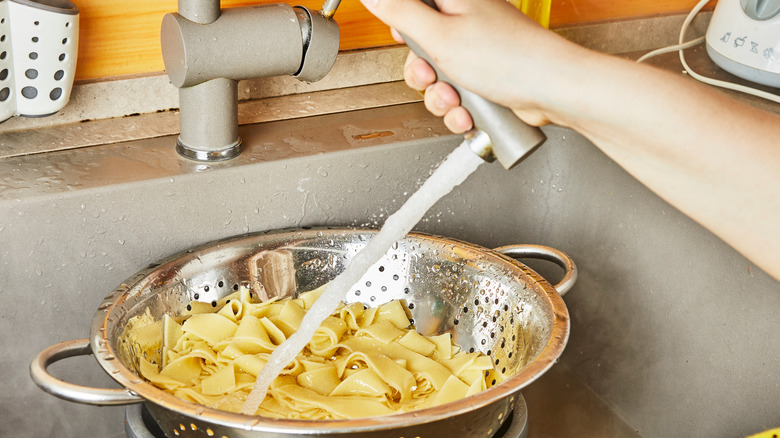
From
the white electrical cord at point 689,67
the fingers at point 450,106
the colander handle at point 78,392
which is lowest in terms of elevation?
the colander handle at point 78,392

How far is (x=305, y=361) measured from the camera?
0.89m

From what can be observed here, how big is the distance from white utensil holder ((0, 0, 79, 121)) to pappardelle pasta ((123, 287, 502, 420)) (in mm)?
290

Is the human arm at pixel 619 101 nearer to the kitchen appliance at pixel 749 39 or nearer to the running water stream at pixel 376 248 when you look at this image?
the running water stream at pixel 376 248

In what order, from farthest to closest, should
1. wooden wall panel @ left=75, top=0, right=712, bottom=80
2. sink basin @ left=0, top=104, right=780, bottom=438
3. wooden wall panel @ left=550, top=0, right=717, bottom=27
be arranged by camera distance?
wooden wall panel @ left=550, top=0, right=717, bottom=27 → wooden wall panel @ left=75, top=0, right=712, bottom=80 → sink basin @ left=0, top=104, right=780, bottom=438

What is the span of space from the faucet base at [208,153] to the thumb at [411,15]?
0.38 meters

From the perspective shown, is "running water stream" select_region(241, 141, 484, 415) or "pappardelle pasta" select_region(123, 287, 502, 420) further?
"pappardelle pasta" select_region(123, 287, 502, 420)

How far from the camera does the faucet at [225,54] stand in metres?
0.88

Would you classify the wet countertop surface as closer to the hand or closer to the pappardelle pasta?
the pappardelle pasta

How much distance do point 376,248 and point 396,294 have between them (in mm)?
292

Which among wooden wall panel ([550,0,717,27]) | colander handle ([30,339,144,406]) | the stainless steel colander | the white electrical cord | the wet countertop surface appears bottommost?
the wet countertop surface

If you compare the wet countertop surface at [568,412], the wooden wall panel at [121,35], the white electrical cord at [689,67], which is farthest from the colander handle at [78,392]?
the white electrical cord at [689,67]

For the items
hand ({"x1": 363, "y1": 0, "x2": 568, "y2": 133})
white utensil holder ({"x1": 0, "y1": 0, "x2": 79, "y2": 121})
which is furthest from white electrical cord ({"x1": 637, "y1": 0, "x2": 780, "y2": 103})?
white utensil holder ({"x1": 0, "y1": 0, "x2": 79, "y2": 121})

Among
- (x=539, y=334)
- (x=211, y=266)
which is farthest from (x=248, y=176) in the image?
(x=539, y=334)

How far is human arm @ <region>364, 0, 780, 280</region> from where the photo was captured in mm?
664
